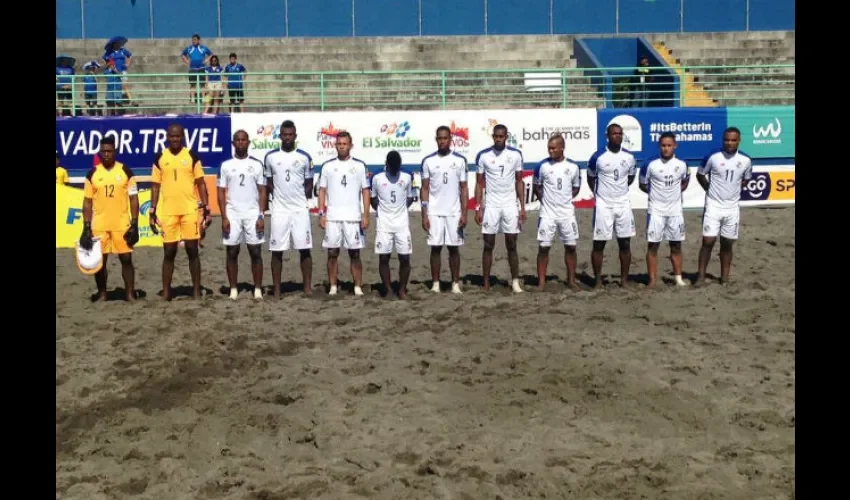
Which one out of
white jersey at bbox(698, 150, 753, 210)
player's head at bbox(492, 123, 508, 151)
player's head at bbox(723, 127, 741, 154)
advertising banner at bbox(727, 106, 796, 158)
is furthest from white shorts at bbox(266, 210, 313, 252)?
advertising banner at bbox(727, 106, 796, 158)

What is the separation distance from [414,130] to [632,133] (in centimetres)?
466

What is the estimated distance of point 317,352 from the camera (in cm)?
876

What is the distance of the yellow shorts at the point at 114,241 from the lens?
1130cm

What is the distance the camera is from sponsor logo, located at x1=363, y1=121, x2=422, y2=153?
2017 centimetres

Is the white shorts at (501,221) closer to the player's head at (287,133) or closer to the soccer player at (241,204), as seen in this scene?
the player's head at (287,133)

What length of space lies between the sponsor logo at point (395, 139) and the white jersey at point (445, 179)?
8.39 meters

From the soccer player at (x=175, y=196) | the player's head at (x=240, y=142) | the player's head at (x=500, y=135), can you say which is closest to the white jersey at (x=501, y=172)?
the player's head at (x=500, y=135)

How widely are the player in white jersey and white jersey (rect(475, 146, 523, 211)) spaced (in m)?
2.18

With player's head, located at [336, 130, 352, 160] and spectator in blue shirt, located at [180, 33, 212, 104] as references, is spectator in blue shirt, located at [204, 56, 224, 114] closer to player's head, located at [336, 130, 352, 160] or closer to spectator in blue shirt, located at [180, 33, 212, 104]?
spectator in blue shirt, located at [180, 33, 212, 104]

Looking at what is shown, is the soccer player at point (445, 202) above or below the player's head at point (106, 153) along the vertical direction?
below

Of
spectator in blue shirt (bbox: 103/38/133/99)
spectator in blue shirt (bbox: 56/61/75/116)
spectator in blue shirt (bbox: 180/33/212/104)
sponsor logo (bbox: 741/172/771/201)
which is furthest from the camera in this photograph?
spectator in blue shirt (bbox: 180/33/212/104)

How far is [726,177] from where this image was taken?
12.4 m

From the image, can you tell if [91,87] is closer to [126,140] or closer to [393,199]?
[126,140]

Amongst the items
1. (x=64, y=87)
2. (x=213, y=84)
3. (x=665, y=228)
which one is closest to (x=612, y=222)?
(x=665, y=228)
